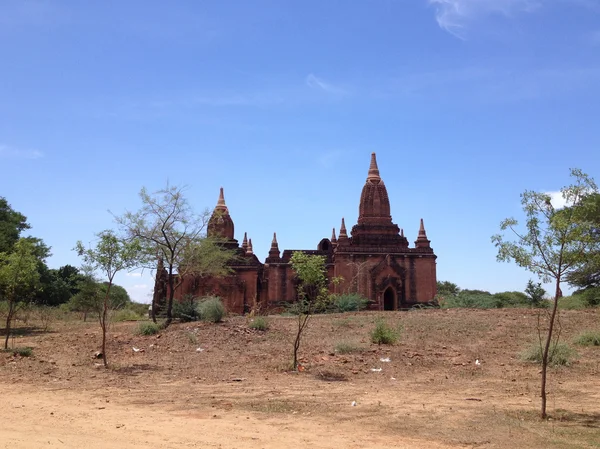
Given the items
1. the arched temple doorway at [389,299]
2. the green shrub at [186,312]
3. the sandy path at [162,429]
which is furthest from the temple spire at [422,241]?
the sandy path at [162,429]

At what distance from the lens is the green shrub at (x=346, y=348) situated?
1647cm

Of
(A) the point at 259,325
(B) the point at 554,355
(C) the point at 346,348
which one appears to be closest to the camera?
(B) the point at 554,355

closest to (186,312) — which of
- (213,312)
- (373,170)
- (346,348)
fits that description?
(213,312)

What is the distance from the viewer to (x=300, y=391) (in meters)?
11.9

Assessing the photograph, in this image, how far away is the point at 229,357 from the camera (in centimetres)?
1608

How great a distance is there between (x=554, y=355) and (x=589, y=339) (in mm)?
3667

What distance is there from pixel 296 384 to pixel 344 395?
1.56 m

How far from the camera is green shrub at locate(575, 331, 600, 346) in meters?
17.5

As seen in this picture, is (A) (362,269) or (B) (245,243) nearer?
(A) (362,269)

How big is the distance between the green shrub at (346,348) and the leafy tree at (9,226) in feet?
56.5

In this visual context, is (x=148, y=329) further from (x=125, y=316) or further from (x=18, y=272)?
(x=125, y=316)

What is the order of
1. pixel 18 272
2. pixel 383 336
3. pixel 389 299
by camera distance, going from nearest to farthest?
pixel 383 336 < pixel 18 272 < pixel 389 299

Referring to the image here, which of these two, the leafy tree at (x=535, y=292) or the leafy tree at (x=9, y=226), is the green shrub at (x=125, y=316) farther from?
the leafy tree at (x=535, y=292)

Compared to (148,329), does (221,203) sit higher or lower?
higher
